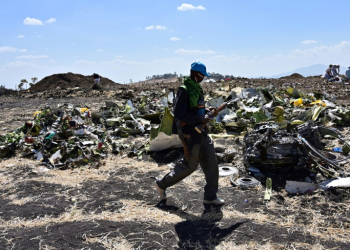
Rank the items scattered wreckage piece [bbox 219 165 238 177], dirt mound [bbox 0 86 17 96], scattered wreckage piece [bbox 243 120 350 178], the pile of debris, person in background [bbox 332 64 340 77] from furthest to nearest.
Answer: dirt mound [bbox 0 86 17 96] → person in background [bbox 332 64 340 77] → scattered wreckage piece [bbox 219 165 238 177] → the pile of debris → scattered wreckage piece [bbox 243 120 350 178]

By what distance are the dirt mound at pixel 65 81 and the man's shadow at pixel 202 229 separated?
27324 mm

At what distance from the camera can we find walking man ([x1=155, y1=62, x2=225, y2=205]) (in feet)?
11.6

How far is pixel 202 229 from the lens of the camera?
10.8 ft

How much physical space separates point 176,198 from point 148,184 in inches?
27.6

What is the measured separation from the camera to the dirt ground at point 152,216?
9.93 feet

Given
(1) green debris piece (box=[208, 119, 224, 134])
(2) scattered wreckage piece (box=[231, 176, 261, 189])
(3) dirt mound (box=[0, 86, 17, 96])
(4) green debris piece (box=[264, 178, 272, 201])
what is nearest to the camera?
(4) green debris piece (box=[264, 178, 272, 201])

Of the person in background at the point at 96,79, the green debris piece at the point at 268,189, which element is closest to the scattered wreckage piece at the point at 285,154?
the green debris piece at the point at 268,189

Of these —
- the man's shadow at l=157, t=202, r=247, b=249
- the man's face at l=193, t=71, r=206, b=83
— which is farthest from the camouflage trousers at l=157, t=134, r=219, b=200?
the man's face at l=193, t=71, r=206, b=83

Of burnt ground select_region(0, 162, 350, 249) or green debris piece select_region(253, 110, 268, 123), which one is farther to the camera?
green debris piece select_region(253, 110, 268, 123)

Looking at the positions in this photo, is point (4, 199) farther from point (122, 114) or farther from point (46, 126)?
point (122, 114)

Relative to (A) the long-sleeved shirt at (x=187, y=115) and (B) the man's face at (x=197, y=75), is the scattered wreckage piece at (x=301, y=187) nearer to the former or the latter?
(A) the long-sleeved shirt at (x=187, y=115)

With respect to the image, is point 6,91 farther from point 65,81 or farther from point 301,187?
point 301,187

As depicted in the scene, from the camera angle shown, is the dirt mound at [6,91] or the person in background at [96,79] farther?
the dirt mound at [6,91]

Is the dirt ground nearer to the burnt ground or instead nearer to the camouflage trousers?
the burnt ground
